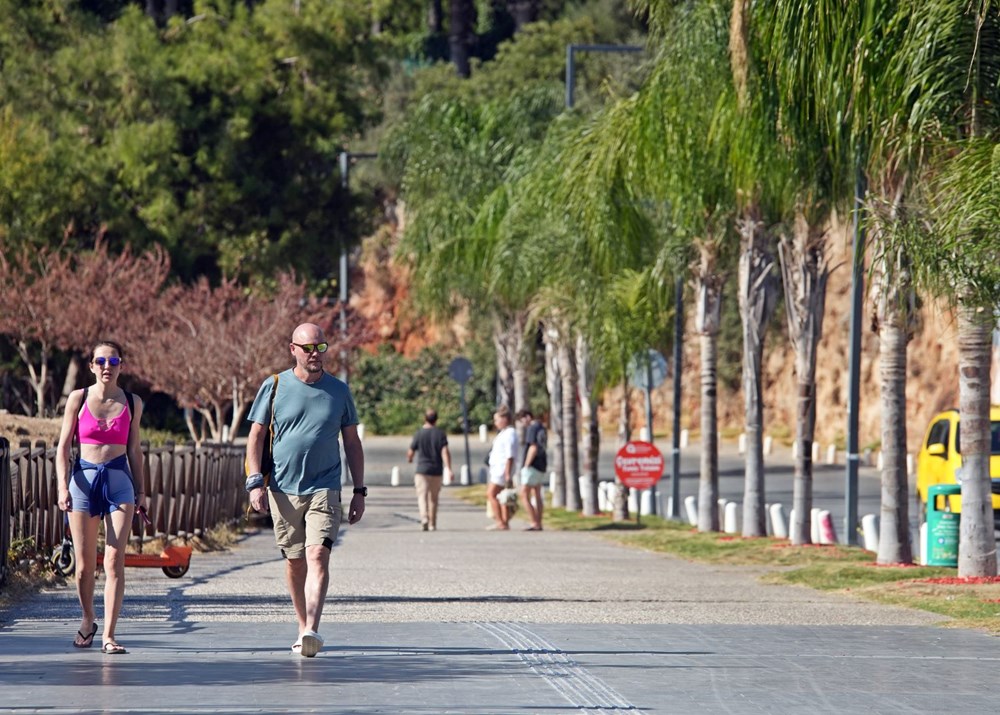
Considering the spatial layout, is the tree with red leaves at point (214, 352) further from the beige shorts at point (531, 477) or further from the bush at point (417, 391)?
the bush at point (417, 391)

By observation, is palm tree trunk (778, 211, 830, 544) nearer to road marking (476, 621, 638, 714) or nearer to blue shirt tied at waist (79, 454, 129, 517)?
road marking (476, 621, 638, 714)

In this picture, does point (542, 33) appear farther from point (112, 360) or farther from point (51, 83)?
point (112, 360)

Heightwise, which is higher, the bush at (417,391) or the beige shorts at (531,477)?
the bush at (417,391)

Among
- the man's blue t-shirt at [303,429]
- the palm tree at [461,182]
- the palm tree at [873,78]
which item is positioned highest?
the palm tree at [461,182]

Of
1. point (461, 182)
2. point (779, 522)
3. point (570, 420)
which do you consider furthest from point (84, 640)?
point (461, 182)

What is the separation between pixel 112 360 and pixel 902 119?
8021 millimetres

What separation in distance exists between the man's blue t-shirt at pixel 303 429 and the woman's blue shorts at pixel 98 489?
2.76 feet

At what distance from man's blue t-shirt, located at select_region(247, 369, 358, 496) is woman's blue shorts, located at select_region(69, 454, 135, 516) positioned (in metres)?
0.84

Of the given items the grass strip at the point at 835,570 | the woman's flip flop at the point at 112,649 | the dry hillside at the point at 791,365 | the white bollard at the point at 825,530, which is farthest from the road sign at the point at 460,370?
the woman's flip flop at the point at 112,649

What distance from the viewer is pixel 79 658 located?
1004cm

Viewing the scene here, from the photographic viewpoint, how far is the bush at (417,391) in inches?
2928

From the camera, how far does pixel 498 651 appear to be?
10695 millimetres

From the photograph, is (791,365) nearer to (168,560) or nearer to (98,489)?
(168,560)

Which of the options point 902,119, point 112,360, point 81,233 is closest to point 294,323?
point 81,233
